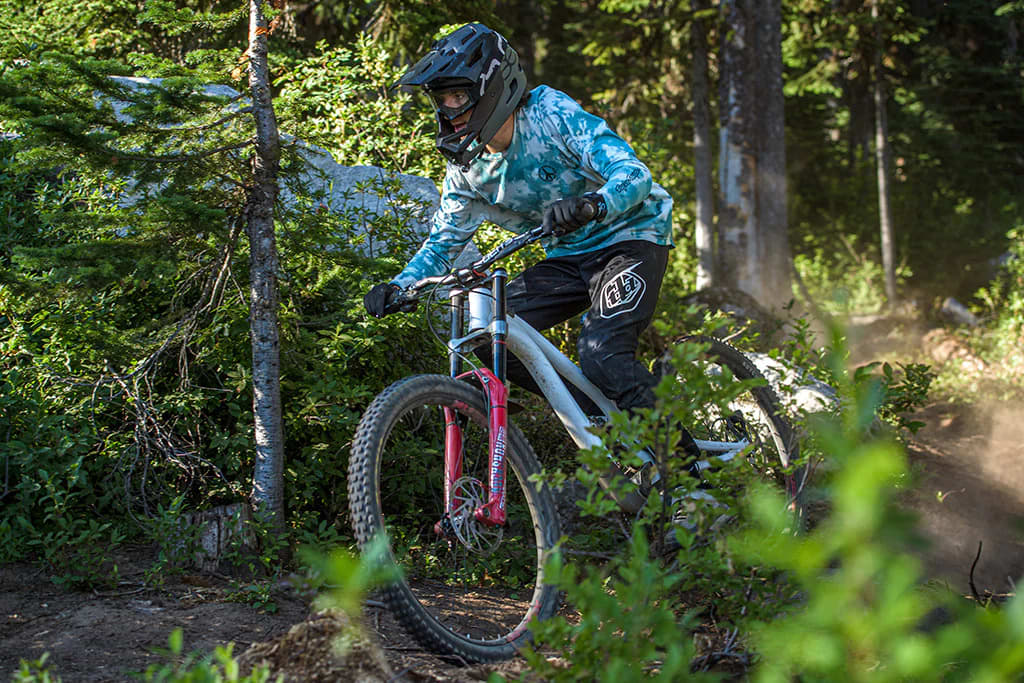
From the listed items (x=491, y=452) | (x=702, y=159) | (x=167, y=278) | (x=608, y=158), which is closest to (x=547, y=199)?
(x=608, y=158)

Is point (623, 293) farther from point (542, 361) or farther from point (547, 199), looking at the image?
point (547, 199)

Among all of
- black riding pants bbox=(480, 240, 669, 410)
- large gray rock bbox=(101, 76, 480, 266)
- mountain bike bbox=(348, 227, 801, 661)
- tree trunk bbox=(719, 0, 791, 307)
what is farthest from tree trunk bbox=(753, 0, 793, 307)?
black riding pants bbox=(480, 240, 669, 410)

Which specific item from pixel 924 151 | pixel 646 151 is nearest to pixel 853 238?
pixel 924 151

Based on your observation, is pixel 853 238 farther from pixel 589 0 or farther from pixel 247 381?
pixel 247 381

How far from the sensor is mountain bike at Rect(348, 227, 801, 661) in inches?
121

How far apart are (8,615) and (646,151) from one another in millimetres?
7351

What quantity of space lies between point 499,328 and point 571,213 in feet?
1.95

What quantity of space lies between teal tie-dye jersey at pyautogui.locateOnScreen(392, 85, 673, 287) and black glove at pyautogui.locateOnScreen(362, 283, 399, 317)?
13 centimetres

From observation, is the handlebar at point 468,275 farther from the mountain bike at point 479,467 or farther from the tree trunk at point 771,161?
the tree trunk at point 771,161

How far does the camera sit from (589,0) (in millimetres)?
18016

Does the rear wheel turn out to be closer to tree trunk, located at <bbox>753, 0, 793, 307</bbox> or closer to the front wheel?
the front wheel

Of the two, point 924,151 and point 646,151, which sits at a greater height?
point 924,151

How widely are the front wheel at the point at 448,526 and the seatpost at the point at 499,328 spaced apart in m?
0.13

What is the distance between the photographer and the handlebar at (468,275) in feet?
11.5
